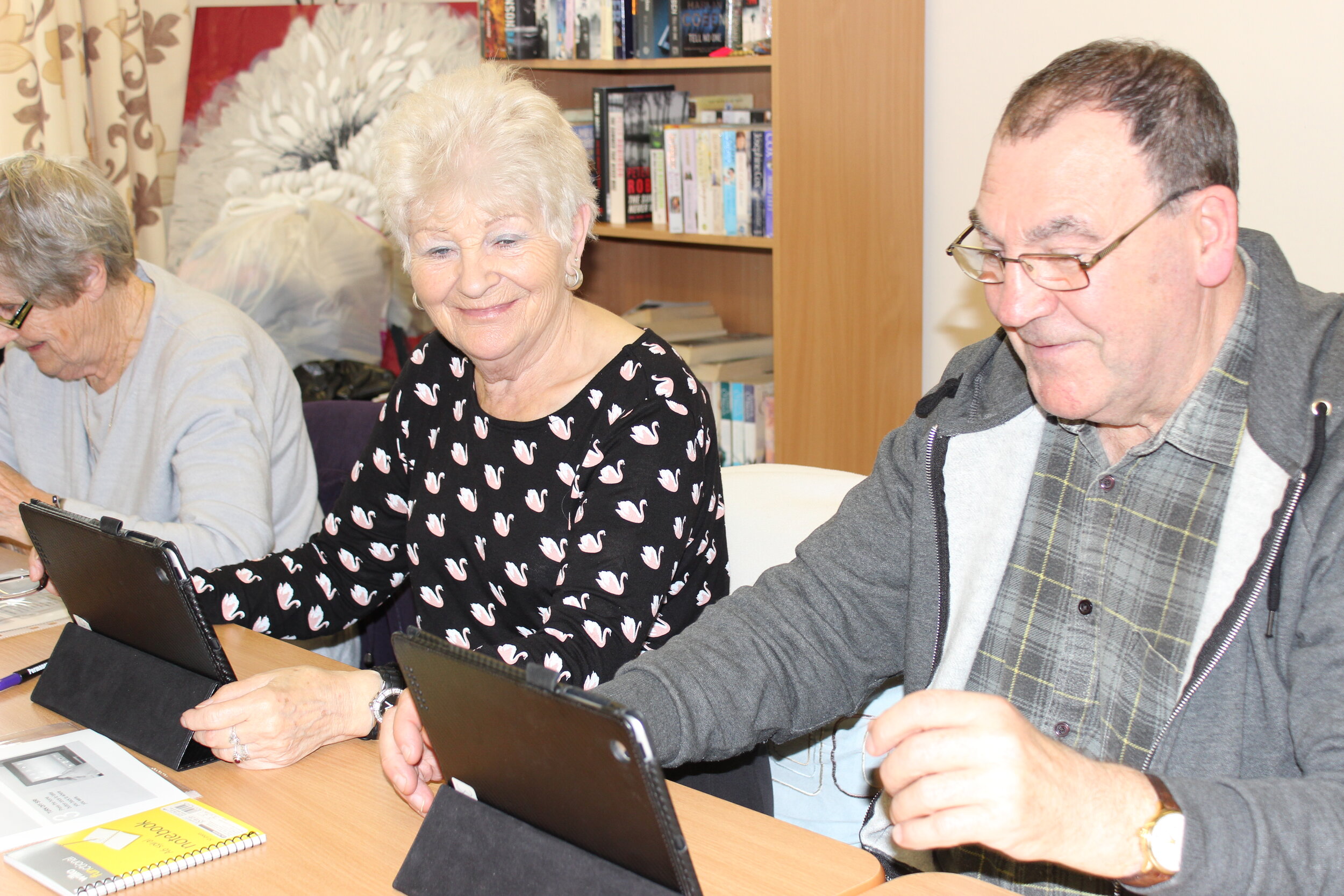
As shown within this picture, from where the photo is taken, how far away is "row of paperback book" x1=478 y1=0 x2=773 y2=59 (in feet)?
8.56

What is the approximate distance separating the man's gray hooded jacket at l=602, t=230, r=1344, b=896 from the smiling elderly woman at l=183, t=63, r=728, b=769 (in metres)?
0.15

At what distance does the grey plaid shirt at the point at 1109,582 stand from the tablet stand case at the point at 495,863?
1.65 feet

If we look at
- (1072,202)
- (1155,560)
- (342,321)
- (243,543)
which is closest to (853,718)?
(1155,560)

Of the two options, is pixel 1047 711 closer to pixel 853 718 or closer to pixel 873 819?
pixel 873 819

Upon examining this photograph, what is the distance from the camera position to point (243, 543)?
1.74 metres

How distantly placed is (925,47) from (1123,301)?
1689 mm

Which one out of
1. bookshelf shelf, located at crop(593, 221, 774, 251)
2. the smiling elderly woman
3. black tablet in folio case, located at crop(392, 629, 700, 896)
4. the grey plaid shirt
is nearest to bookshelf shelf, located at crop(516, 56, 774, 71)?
bookshelf shelf, located at crop(593, 221, 774, 251)

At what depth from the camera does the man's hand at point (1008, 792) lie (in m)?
0.82

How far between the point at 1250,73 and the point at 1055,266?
4.22ft

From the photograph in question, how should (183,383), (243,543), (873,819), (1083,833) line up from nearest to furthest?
(1083,833) < (873,819) < (243,543) < (183,383)

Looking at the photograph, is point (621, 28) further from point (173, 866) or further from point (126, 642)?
point (173, 866)

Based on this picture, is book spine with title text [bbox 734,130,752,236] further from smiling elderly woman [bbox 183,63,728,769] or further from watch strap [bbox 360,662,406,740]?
watch strap [bbox 360,662,406,740]

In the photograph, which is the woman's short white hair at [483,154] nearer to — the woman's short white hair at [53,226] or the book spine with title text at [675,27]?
the woman's short white hair at [53,226]

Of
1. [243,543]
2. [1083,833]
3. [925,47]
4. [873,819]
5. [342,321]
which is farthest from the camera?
[342,321]
